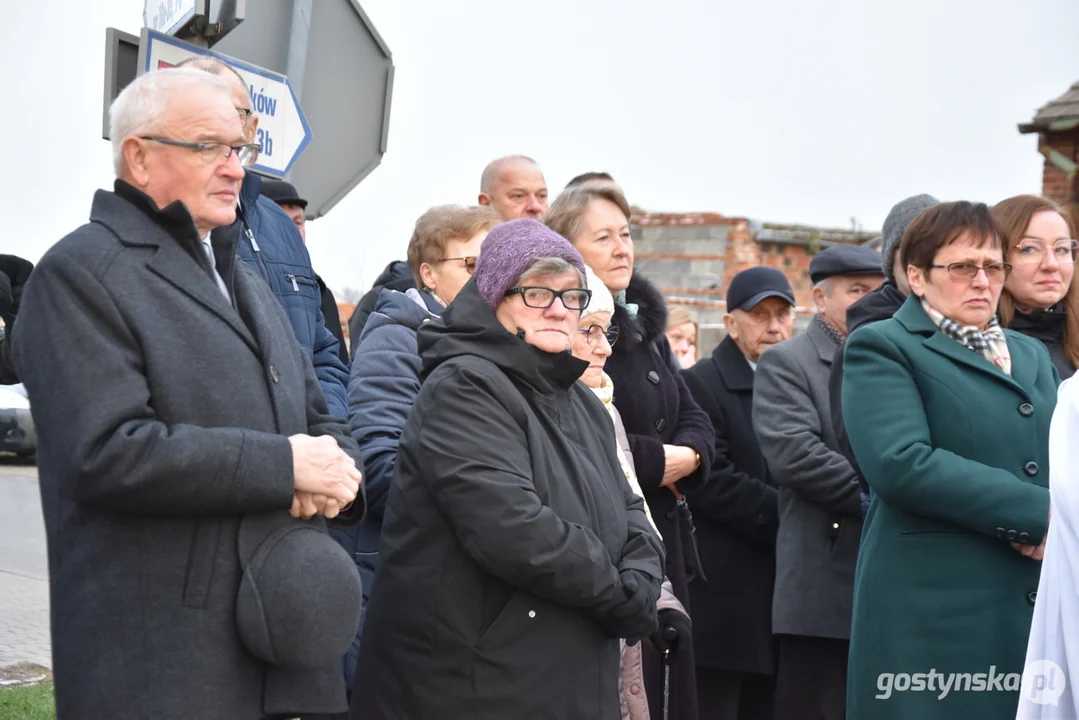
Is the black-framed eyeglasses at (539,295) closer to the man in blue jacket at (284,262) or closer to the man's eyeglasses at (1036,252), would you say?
the man in blue jacket at (284,262)

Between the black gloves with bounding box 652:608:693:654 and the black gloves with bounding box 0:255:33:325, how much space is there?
213 centimetres

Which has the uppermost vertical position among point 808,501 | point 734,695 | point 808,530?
point 808,501

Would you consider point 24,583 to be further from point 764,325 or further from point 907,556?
point 907,556

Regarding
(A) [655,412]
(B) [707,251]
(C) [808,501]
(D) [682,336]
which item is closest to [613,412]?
(A) [655,412]

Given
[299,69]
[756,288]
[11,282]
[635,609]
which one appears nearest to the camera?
[635,609]

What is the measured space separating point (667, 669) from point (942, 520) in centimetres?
95

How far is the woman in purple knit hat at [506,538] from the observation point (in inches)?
118

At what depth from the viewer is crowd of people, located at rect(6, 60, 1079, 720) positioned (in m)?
2.59

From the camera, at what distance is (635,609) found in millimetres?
3148

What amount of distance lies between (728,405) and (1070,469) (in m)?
2.74

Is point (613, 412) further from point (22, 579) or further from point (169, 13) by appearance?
point (22, 579)

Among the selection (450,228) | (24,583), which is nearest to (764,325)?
(450,228)

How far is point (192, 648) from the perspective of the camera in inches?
101

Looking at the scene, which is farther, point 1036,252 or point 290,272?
point 1036,252
